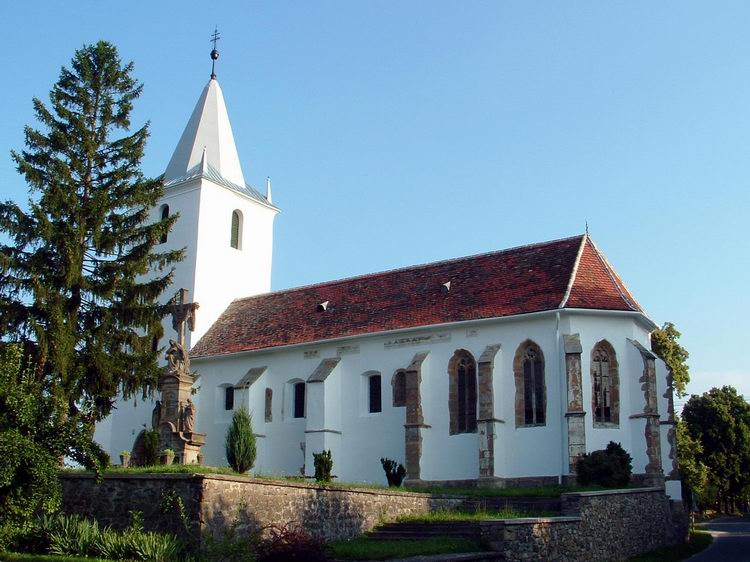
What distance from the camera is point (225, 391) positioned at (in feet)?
121

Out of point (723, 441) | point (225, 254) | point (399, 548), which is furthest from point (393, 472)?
point (723, 441)

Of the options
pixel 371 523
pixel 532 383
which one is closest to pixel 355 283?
pixel 532 383

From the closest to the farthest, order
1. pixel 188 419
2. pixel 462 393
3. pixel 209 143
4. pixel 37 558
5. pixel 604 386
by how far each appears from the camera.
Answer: pixel 37 558 < pixel 188 419 < pixel 604 386 < pixel 462 393 < pixel 209 143

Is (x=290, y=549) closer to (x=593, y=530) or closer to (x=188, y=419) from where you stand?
(x=593, y=530)

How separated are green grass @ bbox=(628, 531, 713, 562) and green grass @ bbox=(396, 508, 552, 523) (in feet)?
11.0

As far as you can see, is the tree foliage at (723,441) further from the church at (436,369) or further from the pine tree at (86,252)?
the pine tree at (86,252)

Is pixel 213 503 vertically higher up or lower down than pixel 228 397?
lower down

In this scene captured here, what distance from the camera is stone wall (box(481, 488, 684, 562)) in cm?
1820

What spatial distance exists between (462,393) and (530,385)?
2.63 meters

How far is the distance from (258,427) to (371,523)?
47.4 feet

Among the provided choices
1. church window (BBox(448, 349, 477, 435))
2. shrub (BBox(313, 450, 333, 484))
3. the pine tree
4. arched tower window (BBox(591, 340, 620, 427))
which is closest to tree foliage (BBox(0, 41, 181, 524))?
the pine tree

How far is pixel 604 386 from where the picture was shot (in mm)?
29266

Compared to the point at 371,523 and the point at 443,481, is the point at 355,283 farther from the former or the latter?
the point at 371,523

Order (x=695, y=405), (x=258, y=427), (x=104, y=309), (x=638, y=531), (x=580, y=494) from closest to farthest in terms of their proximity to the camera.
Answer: (x=580, y=494) < (x=638, y=531) < (x=104, y=309) < (x=258, y=427) < (x=695, y=405)
